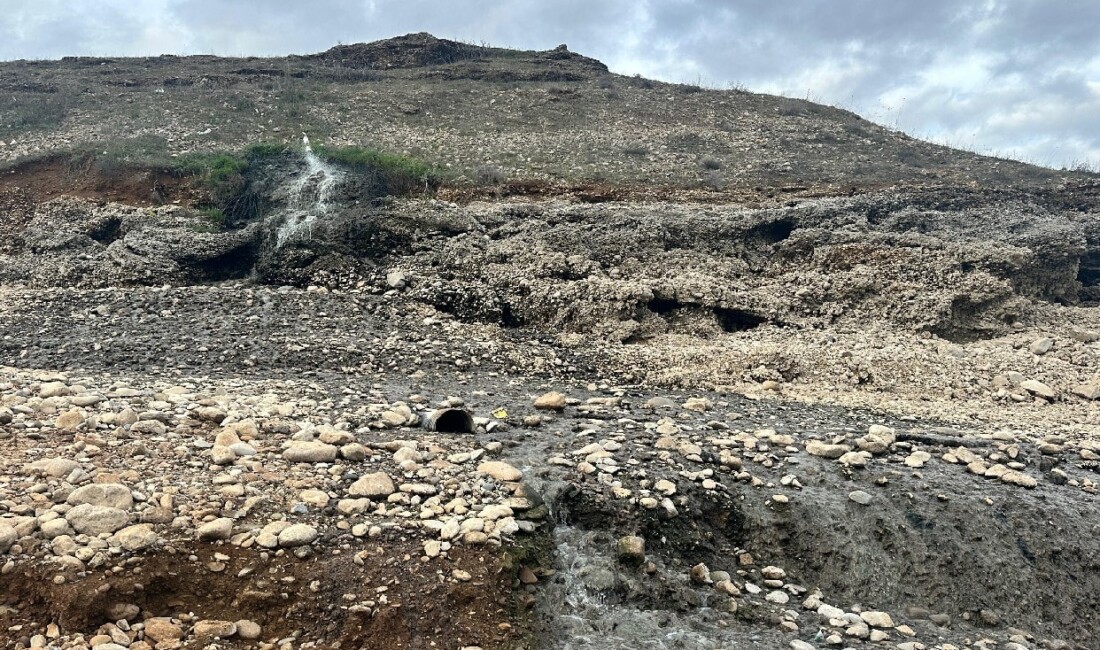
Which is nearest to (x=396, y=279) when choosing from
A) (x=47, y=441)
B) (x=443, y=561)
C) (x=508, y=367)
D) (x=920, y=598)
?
(x=508, y=367)

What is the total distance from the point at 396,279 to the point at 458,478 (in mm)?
8161

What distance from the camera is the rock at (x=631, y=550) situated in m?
5.77

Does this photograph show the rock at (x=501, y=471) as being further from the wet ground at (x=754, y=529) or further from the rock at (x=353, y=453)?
the rock at (x=353, y=453)

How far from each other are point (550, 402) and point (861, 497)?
3.91 metres

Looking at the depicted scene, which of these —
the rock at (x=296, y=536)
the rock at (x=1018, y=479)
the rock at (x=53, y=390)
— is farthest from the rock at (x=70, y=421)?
the rock at (x=1018, y=479)

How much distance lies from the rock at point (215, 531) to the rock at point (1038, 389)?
10665 mm

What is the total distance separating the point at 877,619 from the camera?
552cm

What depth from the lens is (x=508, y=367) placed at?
11.0 meters

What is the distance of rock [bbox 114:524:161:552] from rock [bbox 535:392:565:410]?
16.3ft

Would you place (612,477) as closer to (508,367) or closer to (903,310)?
(508,367)

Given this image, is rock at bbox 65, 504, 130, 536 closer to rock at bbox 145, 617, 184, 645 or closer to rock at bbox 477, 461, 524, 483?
rock at bbox 145, 617, 184, 645

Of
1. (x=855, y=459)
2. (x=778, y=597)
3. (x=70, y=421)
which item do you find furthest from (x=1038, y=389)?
(x=70, y=421)

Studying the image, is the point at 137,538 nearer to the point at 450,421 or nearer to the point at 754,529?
the point at 450,421

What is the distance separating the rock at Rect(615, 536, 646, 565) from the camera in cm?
577
